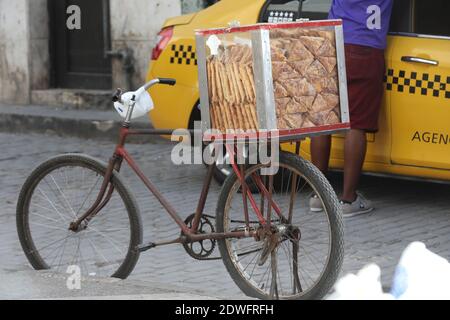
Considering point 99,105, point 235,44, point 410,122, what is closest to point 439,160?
point 410,122

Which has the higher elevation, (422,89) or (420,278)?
(422,89)

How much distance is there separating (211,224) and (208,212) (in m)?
1.85

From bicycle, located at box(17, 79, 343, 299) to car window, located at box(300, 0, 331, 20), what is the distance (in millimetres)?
2553

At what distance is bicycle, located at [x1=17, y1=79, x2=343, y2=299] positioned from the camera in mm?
5418

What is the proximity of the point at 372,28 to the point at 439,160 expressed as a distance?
887 millimetres

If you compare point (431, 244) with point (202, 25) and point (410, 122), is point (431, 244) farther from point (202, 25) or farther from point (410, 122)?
point (202, 25)

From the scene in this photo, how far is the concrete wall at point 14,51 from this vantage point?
43.4ft

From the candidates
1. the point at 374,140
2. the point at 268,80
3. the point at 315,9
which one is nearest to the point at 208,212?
the point at 374,140

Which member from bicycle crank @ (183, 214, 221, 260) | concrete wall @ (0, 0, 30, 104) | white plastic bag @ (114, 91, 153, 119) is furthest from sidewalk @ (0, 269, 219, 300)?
concrete wall @ (0, 0, 30, 104)

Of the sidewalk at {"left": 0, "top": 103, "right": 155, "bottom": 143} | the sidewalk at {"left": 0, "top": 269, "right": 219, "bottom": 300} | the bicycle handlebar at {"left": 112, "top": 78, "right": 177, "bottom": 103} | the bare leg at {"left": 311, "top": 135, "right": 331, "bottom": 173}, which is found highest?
the bicycle handlebar at {"left": 112, "top": 78, "right": 177, "bottom": 103}

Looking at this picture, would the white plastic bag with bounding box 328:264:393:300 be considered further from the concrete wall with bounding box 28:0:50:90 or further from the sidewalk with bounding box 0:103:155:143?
the concrete wall with bounding box 28:0:50:90

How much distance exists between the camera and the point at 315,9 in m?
8.22

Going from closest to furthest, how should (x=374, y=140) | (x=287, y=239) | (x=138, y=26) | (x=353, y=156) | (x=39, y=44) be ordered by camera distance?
(x=287, y=239)
(x=353, y=156)
(x=374, y=140)
(x=138, y=26)
(x=39, y=44)

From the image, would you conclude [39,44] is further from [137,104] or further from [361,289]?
[361,289]
